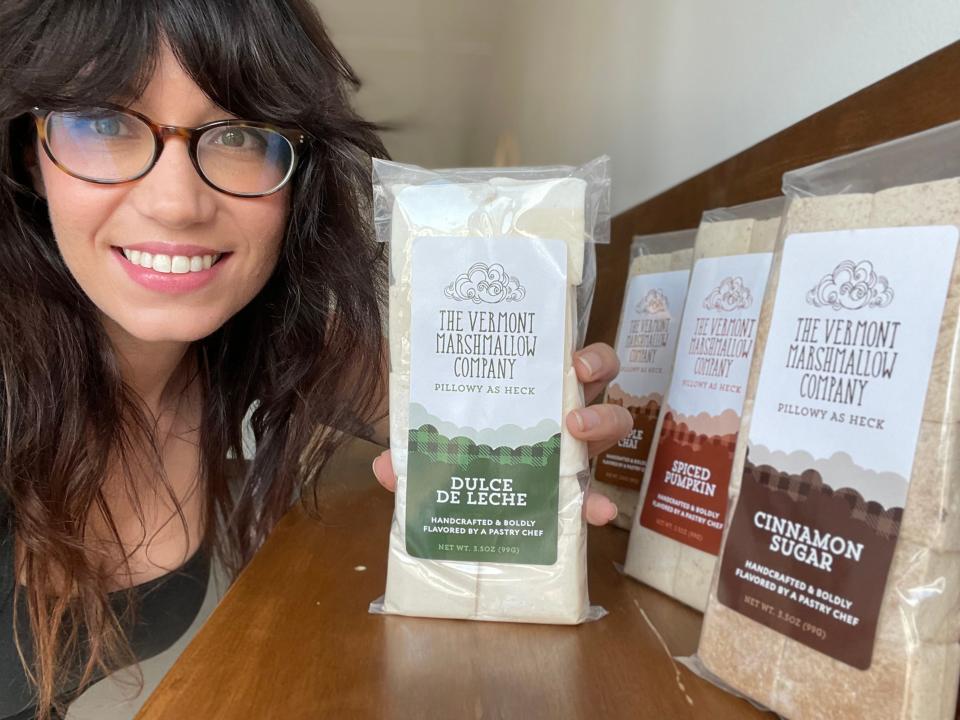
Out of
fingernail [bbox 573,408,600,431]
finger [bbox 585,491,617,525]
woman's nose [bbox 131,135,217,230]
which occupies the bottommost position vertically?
finger [bbox 585,491,617,525]

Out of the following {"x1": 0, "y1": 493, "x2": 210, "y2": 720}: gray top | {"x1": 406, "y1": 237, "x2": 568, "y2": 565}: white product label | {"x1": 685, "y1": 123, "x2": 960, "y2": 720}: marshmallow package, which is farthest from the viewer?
{"x1": 0, "y1": 493, "x2": 210, "y2": 720}: gray top

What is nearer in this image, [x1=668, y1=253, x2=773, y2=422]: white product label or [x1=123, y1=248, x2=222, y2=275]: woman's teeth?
[x1=668, y1=253, x2=773, y2=422]: white product label

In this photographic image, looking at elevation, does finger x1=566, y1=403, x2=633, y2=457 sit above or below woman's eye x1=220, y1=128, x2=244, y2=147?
below

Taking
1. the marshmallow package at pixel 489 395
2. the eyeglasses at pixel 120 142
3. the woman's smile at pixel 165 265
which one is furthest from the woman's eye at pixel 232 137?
the marshmallow package at pixel 489 395

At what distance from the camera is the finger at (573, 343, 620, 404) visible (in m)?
0.52

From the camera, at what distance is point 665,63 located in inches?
36.9

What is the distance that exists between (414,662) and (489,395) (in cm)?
20

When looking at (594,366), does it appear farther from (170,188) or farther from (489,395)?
(170,188)

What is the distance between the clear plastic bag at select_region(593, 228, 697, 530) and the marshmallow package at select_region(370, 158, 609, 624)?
18 cm

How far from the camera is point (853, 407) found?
0.37 metres

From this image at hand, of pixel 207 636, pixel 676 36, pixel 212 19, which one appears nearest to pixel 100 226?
pixel 212 19

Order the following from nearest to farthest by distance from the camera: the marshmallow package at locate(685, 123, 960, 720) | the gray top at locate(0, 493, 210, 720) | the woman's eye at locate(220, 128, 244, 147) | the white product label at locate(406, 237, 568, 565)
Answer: the marshmallow package at locate(685, 123, 960, 720) < the white product label at locate(406, 237, 568, 565) < the woman's eye at locate(220, 128, 244, 147) < the gray top at locate(0, 493, 210, 720)

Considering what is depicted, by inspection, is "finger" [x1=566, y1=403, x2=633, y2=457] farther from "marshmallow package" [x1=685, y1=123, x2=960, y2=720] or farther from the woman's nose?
the woman's nose

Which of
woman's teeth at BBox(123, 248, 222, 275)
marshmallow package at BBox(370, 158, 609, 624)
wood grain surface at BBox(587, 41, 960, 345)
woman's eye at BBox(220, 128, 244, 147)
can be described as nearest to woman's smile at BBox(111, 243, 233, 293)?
woman's teeth at BBox(123, 248, 222, 275)
